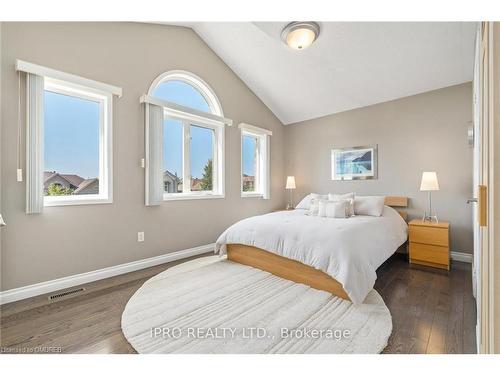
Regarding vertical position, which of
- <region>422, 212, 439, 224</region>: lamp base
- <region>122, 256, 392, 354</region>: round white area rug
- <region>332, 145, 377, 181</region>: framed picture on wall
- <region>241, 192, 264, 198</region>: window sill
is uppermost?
<region>332, 145, 377, 181</region>: framed picture on wall

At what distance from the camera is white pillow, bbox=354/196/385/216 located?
10.7 ft

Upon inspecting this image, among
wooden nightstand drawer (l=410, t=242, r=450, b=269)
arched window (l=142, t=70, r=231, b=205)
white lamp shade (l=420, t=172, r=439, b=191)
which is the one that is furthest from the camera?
white lamp shade (l=420, t=172, r=439, b=191)

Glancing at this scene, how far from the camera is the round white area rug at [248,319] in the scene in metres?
1.49

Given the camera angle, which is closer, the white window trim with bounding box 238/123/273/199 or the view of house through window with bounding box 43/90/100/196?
the view of house through window with bounding box 43/90/100/196

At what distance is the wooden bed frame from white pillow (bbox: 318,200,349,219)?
101 cm

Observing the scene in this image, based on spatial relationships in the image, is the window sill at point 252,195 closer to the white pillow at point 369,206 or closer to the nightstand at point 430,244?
the white pillow at point 369,206

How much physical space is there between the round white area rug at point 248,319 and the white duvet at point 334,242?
0.25 metres

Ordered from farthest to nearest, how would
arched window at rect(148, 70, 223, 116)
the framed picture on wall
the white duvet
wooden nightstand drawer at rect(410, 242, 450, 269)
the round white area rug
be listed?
the framed picture on wall, arched window at rect(148, 70, 223, 116), wooden nightstand drawer at rect(410, 242, 450, 269), the white duvet, the round white area rug

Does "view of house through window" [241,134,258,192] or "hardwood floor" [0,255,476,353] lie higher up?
"view of house through window" [241,134,258,192]

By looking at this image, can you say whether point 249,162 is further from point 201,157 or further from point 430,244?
point 430,244

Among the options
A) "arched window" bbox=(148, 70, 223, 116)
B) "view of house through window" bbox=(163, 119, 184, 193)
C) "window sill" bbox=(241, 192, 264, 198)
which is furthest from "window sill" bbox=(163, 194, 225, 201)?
"arched window" bbox=(148, 70, 223, 116)

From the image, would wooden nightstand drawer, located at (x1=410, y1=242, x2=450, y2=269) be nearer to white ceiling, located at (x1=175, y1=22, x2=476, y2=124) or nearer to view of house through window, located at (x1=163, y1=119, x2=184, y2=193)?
white ceiling, located at (x1=175, y1=22, x2=476, y2=124)

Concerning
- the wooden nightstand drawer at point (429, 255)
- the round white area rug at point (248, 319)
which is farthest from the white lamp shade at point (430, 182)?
the round white area rug at point (248, 319)

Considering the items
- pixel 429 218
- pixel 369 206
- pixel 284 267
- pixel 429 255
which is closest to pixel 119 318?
pixel 284 267
